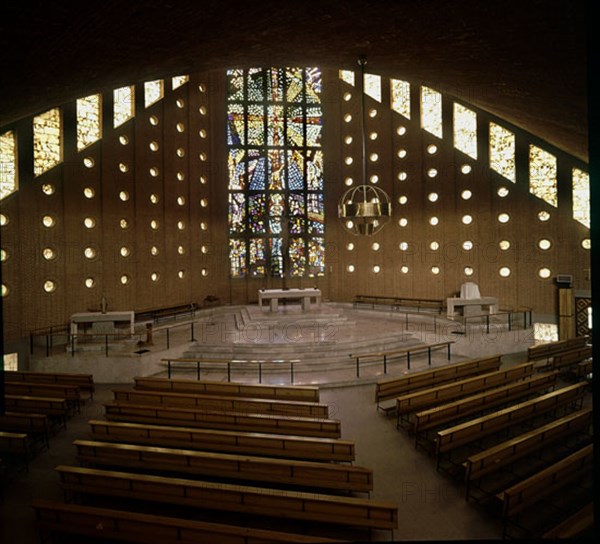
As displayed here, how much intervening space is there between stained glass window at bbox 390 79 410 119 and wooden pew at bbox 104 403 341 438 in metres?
15.1

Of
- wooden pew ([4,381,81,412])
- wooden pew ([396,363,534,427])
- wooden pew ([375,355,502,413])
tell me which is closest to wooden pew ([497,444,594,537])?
wooden pew ([396,363,534,427])

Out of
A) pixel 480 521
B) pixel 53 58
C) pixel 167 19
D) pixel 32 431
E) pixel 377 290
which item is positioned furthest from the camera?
pixel 377 290

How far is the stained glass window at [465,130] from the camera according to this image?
16.1 meters

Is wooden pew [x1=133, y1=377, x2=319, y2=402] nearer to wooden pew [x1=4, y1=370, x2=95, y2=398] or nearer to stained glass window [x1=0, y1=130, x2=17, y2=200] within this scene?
wooden pew [x1=4, y1=370, x2=95, y2=398]

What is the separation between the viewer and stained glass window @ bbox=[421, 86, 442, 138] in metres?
16.8

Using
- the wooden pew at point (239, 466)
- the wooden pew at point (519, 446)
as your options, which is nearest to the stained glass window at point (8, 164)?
the wooden pew at point (239, 466)

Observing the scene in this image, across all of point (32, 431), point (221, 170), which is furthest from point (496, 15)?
point (221, 170)

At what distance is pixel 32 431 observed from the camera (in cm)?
632

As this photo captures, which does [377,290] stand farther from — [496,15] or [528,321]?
[496,15]

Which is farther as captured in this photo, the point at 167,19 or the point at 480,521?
the point at 167,19

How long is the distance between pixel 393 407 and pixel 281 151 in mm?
14860

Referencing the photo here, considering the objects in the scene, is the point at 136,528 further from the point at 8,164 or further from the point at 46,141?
the point at 46,141

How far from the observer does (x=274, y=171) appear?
19688mm

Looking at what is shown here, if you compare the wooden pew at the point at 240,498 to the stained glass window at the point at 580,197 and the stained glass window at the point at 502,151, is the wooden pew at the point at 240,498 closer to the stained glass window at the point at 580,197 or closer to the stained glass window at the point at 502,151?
the stained glass window at the point at 580,197
